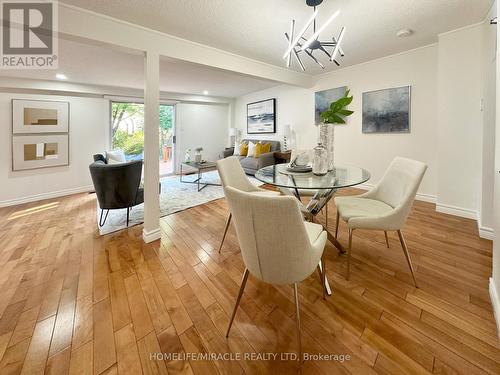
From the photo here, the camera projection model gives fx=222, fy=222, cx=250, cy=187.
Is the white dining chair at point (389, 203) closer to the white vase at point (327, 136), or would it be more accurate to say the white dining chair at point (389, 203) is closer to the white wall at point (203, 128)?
the white vase at point (327, 136)

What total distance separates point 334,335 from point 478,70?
11.2ft

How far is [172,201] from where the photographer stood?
12.8 ft

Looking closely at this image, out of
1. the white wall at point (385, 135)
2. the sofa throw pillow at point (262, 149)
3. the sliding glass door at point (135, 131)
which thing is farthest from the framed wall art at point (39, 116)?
the white wall at point (385, 135)

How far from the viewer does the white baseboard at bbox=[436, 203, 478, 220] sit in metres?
2.80

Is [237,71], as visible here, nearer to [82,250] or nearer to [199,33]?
[199,33]

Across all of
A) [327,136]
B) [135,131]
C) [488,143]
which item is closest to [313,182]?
[327,136]

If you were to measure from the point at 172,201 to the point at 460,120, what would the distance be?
4277 millimetres

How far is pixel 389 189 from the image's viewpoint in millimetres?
2008

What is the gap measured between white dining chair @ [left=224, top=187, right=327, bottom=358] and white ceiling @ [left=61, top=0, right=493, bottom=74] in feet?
6.80

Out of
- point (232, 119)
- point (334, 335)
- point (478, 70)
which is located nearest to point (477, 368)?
point (334, 335)

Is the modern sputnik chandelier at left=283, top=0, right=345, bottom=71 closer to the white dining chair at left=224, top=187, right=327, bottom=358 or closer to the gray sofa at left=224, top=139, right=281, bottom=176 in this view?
the white dining chair at left=224, top=187, right=327, bottom=358

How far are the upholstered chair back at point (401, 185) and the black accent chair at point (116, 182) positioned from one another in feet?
8.85

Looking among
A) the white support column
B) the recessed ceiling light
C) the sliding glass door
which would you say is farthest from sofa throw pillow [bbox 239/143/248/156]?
the recessed ceiling light
